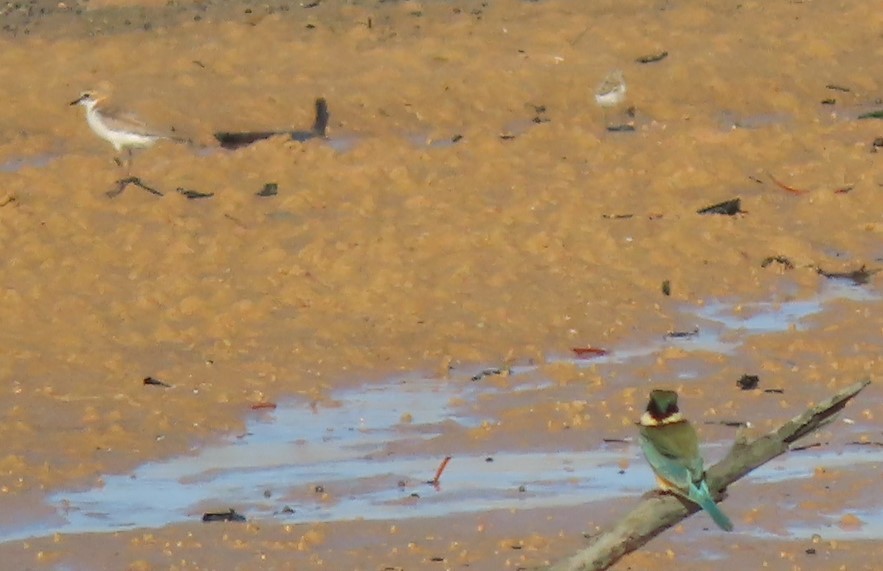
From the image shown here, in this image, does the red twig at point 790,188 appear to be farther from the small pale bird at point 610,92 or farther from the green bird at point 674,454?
the green bird at point 674,454

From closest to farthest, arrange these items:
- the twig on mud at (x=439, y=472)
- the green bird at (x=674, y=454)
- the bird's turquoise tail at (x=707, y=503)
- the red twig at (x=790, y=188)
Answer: the bird's turquoise tail at (x=707, y=503)
the green bird at (x=674, y=454)
the twig on mud at (x=439, y=472)
the red twig at (x=790, y=188)

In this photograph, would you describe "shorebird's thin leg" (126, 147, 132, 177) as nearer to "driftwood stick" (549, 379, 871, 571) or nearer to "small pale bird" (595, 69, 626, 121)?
"small pale bird" (595, 69, 626, 121)

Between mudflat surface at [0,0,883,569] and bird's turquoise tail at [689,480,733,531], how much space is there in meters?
1.23

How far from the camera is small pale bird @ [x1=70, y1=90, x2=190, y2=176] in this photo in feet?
51.1

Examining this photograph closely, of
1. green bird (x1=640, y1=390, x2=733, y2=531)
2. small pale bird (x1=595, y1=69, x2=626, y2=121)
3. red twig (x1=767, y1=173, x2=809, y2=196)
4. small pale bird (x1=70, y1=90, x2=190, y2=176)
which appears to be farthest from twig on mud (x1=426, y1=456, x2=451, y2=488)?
small pale bird (x1=595, y1=69, x2=626, y2=121)

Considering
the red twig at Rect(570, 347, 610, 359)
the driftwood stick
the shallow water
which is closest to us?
the driftwood stick

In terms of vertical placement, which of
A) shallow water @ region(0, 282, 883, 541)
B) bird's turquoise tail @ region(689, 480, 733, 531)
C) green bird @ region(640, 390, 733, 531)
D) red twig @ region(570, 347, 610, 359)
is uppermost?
bird's turquoise tail @ region(689, 480, 733, 531)

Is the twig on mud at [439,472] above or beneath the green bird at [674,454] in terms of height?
beneath

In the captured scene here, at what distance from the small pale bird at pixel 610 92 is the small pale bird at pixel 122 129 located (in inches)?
151

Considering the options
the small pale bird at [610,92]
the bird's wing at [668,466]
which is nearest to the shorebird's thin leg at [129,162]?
the small pale bird at [610,92]

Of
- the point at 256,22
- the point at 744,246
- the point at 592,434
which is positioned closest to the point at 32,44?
the point at 256,22

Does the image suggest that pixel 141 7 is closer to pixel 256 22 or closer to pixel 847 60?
pixel 256 22

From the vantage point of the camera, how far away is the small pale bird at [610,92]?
57.8 ft

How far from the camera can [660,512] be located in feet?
17.8
